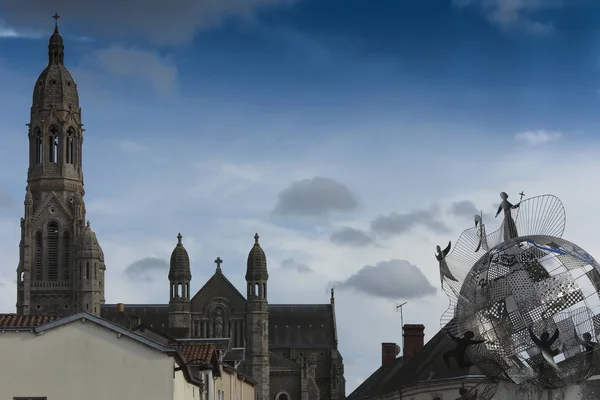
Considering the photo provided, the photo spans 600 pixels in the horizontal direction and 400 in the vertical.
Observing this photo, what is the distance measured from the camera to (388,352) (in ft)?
241

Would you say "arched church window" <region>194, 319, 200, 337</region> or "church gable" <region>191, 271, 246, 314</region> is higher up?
"church gable" <region>191, 271, 246, 314</region>

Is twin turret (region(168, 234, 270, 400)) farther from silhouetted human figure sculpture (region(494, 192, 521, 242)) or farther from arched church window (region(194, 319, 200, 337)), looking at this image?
silhouetted human figure sculpture (region(494, 192, 521, 242))

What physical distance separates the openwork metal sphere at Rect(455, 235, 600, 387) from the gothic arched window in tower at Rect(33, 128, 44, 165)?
300 ft

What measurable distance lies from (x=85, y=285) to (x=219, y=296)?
11755 millimetres

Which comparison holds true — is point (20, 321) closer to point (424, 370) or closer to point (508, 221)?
point (508, 221)

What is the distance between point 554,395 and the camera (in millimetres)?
24625

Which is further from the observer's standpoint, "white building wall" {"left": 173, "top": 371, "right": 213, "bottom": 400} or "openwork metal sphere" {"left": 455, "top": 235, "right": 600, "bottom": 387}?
"white building wall" {"left": 173, "top": 371, "right": 213, "bottom": 400}

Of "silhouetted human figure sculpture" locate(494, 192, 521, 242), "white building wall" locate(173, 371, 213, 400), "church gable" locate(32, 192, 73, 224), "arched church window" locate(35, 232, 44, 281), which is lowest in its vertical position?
"white building wall" locate(173, 371, 213, 400)

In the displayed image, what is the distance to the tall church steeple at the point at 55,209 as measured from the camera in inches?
4267

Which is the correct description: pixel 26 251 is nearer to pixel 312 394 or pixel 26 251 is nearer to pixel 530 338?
pixel 312 394

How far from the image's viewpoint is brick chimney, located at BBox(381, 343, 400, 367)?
239 ft

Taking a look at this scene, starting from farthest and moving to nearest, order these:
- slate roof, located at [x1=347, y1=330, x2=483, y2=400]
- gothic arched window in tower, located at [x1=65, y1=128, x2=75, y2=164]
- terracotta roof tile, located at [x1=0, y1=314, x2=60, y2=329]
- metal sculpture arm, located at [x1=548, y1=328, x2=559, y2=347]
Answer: gothic arched window in tower, located at [x1=65, y1=128, x2=75, y2=164] → slate roof, located at [x1=347, y1=330, x2=483, y2=400] → terracotta roof tile, located at [x1=0, y1=314, x2=60, y2=329] → metal sculpture arm, located at [x1=548, y1=328, x2=559, y2=347]

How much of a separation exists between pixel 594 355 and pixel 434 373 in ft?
99.8

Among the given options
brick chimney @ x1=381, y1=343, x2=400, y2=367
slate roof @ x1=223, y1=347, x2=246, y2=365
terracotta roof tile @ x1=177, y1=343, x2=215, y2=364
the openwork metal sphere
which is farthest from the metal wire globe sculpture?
brick chimney @ x1=381, y1=343, x2=400, y2=367
